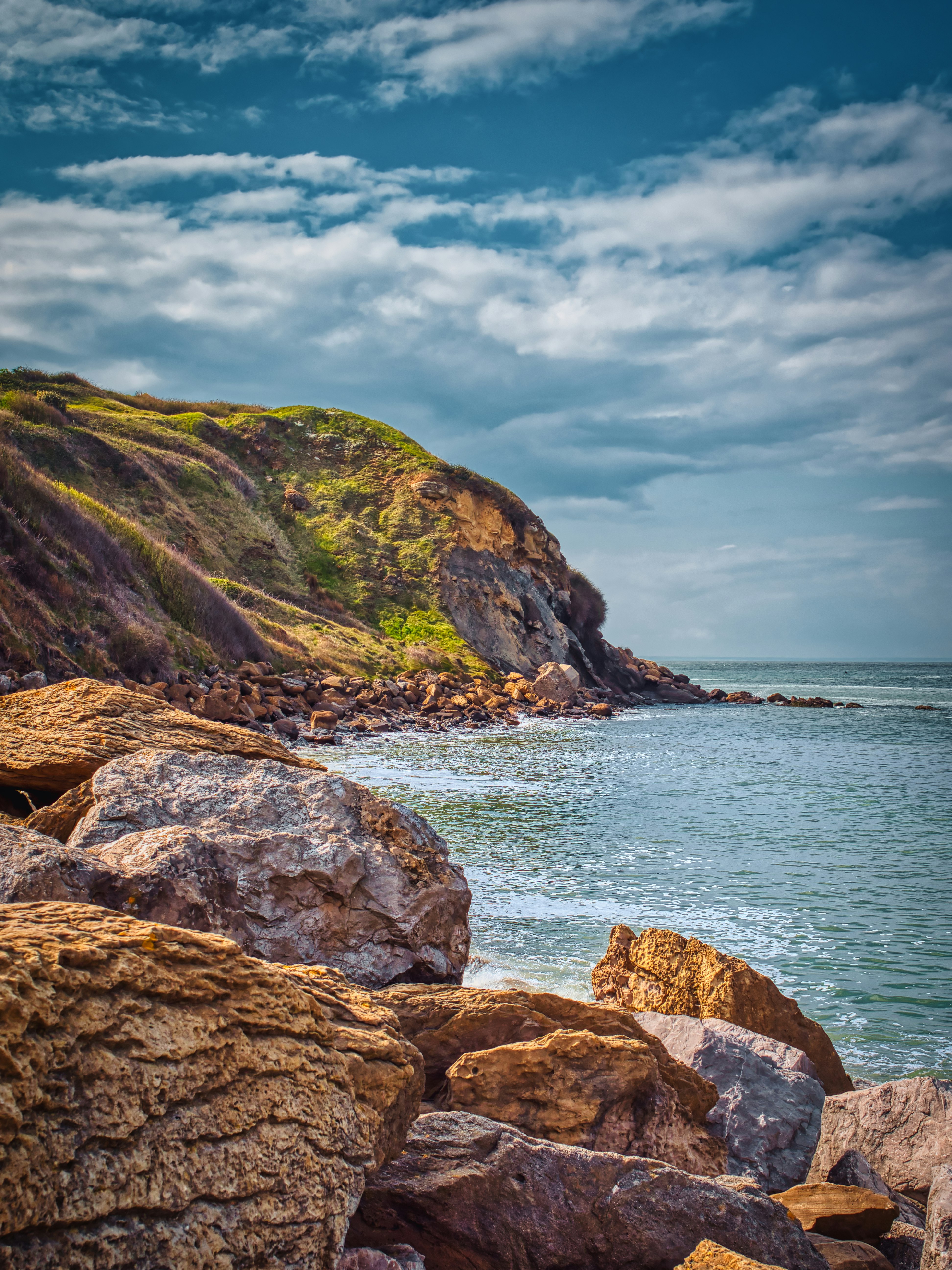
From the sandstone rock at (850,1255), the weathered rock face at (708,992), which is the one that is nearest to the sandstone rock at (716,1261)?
the sandstone rock at (850,1255)

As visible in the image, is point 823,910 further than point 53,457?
No

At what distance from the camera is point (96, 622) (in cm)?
→ 1920

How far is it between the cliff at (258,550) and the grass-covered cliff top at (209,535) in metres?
0.10

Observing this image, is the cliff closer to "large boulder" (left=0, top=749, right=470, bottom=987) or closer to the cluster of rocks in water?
"large boulder" (left=0, top=749, right=470, bottom=987)

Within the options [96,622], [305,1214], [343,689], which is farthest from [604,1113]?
[343,689]

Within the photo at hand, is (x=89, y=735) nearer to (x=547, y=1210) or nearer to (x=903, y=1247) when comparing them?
(x=547, y=1210)

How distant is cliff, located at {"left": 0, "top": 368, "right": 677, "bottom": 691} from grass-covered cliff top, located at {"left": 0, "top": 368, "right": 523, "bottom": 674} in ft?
0.32

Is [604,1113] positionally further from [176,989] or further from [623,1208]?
[176,989]

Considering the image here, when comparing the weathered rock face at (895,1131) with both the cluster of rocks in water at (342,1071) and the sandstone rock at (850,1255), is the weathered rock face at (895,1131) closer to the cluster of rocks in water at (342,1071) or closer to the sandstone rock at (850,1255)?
the cluster of rocks in water at (342,1071)

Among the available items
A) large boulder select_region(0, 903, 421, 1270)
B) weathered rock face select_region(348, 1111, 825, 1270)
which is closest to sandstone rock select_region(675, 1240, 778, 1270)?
weathered rock face select_region(348, 1111, 825, 1270)

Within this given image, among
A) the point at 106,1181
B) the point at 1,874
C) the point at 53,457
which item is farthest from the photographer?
the point at 53,457

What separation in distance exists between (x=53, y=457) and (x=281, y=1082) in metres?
33.4

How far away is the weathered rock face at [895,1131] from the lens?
4.08m

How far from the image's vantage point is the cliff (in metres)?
19.6
